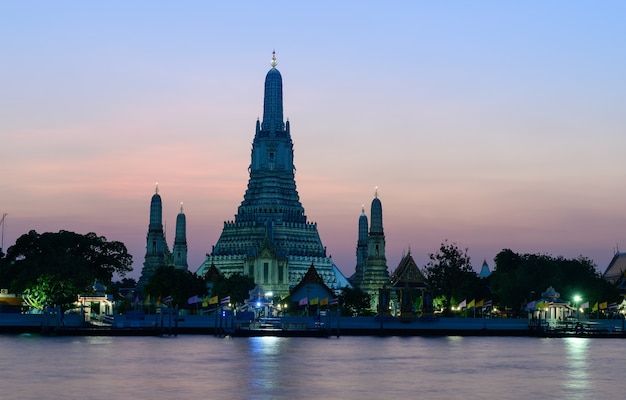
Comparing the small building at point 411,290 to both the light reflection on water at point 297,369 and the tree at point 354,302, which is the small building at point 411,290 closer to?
the tree at point 354,302

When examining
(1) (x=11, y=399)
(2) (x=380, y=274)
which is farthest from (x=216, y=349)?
(2) (x=380, y=274)

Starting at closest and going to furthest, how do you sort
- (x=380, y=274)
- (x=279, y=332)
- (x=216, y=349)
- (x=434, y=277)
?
(x=216, y=349) → (x=279, y=332) → (x=434, y=277) → (x=380, y=274)

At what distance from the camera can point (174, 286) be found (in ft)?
475

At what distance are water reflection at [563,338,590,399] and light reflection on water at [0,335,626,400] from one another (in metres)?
0.10

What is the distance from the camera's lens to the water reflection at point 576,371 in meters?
74.2

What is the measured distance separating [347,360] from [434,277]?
6780 centimetres

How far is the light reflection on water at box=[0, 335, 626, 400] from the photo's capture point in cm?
7169

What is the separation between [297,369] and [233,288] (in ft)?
247

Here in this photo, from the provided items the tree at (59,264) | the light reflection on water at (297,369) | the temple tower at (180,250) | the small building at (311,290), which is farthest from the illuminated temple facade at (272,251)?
the light reflection on water at (297,369)

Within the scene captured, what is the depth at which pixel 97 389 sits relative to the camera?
234ft

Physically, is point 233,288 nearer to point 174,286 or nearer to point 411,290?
point 174,286

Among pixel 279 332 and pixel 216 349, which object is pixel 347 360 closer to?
pixel 216 349

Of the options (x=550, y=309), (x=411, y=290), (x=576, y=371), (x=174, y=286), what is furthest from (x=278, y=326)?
(x=576, y=371)

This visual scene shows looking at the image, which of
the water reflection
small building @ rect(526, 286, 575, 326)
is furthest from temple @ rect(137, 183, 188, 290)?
the water reflection
